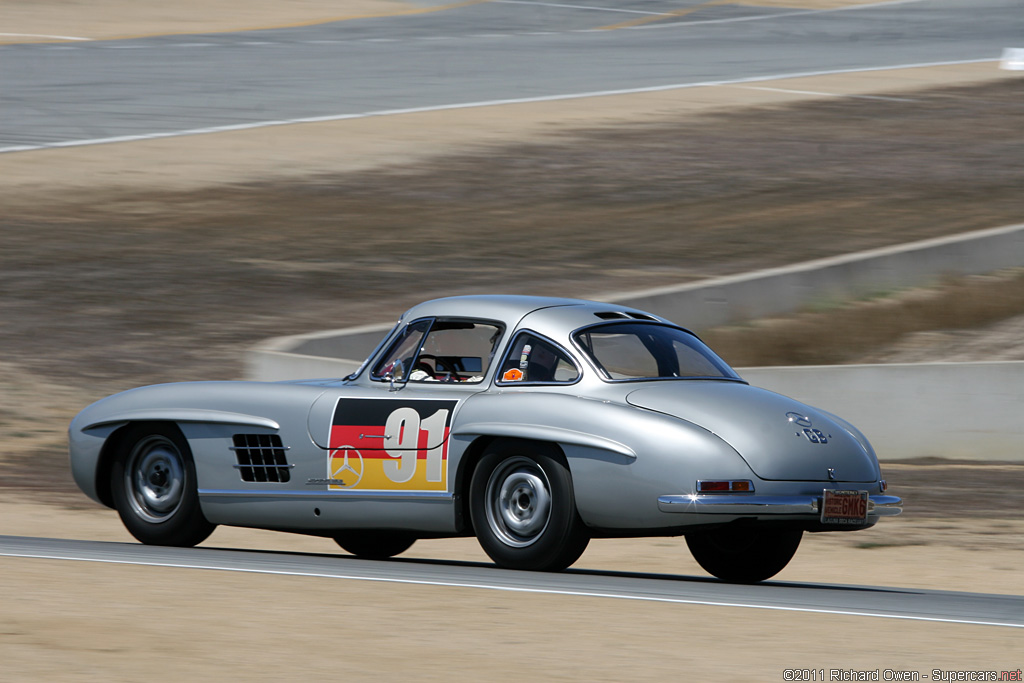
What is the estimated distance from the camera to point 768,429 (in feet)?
27.0

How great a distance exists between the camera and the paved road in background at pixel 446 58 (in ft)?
114

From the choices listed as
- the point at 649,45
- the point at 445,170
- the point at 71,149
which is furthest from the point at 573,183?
the point at 649,45

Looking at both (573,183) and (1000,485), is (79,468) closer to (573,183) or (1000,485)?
(1000,485)

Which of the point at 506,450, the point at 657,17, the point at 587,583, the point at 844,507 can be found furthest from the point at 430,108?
the point at 844,507

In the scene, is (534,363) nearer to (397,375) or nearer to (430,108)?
(397,375)

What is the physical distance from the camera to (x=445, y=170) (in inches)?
1174

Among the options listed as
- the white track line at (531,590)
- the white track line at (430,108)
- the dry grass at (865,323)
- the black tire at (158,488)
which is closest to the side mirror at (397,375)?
the white track line at (531,590)

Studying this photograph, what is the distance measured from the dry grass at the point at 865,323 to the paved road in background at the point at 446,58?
1586 centimetres

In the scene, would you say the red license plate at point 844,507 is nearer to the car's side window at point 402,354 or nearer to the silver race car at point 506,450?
the silver race car at point 506,450

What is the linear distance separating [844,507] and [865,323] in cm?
1252

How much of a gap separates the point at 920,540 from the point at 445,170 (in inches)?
768

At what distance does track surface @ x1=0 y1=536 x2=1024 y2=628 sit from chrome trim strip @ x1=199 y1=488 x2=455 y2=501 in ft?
1.13

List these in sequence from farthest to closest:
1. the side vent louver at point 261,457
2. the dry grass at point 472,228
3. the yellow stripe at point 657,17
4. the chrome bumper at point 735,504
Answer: the yellow stripe at point 657,17, the dry grass at point 472,228, the side vent louver at point 261,457, the chrome bumper at point 735,504

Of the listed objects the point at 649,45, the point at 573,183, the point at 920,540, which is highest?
the point at 649,45
